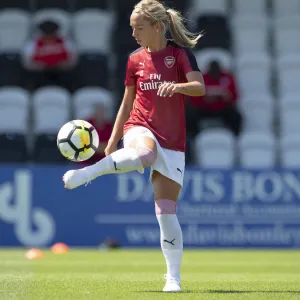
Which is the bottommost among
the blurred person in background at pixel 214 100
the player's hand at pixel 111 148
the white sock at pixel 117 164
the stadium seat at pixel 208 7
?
the white sock at pixel 117 164

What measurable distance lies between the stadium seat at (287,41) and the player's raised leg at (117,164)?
38.2 ft

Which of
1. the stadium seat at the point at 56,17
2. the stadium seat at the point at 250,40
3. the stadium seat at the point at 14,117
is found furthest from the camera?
the stadium seat at the point at 250,40

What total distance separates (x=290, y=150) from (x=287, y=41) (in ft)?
9.52

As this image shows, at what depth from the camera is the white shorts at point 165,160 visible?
22.6ft

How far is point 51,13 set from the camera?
17500mm

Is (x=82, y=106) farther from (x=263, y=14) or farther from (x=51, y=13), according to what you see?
(x=263, y=14)

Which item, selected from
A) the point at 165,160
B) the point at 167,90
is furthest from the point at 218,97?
the point at 167,90

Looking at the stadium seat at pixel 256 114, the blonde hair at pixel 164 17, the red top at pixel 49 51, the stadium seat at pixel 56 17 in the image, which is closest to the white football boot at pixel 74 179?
the blonde hair at pixel 164 17

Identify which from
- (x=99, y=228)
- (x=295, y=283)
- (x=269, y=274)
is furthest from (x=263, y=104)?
(x=295, y=283)

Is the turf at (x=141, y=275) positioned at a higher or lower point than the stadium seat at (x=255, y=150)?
lower

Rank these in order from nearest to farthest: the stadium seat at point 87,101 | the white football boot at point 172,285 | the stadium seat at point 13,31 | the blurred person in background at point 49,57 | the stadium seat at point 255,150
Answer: the white football boot at point 172,285 → the stadium seat at point 255,150 → the stadium seat at point 87,101 → the blurred person in background at point 49,57 → the stadium seat at point 13,31

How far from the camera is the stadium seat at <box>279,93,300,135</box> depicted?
54.6ft

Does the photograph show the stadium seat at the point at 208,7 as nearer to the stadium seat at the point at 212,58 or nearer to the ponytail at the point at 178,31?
the stadium seat at the point at 212,58

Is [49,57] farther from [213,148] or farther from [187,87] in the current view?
[187,87]
